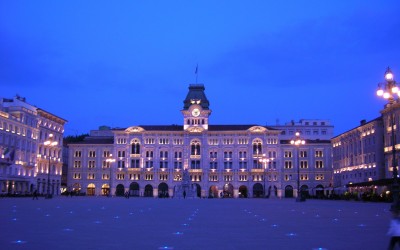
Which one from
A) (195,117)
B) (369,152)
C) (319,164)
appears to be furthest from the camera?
(195,117)

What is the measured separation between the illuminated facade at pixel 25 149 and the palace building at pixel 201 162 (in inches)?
608

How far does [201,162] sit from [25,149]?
146 ft

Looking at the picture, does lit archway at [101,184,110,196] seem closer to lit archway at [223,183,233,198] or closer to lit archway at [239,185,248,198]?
lit archway at [223,183,233,198]

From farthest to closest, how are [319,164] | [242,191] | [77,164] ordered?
[77,164] → [319,164] → [242,191]

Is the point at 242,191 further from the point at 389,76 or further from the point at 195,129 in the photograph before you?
the point at 389,76

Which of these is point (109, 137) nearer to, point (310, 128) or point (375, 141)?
point (310, 128)

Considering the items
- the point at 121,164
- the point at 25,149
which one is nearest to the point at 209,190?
the point at 121,164

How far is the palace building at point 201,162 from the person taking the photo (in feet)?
384

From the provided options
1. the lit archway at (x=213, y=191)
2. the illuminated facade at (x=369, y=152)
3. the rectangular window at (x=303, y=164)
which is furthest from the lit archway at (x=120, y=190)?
the illuminated facade at (x=369, y=152)

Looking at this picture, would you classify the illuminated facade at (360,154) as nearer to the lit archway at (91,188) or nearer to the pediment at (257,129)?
the pediment at (257,129)

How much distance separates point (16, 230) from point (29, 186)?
7947 cm

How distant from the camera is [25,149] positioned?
88938 mm

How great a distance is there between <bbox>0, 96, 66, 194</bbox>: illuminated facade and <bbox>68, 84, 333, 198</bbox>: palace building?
50.6 feet

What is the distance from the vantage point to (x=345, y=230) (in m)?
17.5
